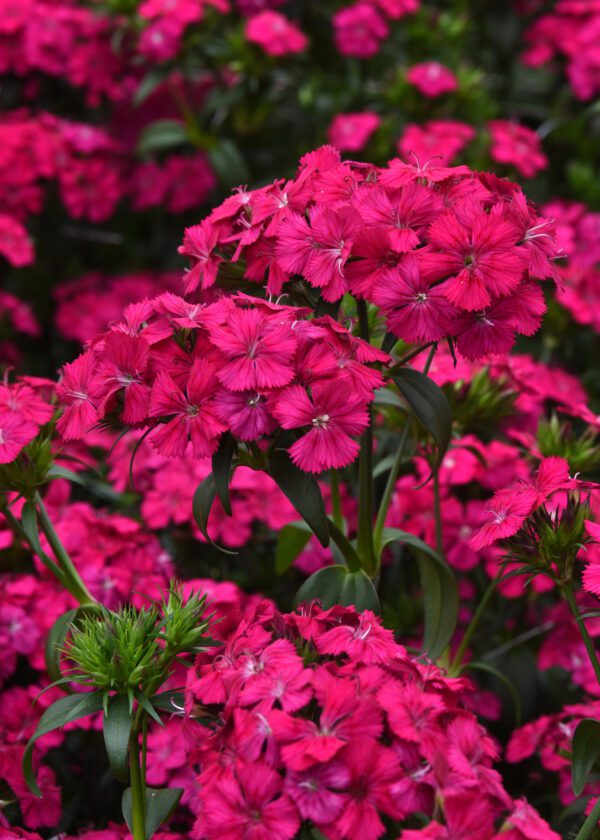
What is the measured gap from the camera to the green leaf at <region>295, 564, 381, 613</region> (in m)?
1.41

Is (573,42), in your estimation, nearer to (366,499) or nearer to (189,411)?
(366,499)

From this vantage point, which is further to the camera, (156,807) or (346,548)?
(346,548)

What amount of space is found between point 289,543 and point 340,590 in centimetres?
28

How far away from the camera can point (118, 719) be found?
1216mm

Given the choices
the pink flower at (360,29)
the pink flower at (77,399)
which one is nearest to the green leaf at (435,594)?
the pink flower at (77,399)

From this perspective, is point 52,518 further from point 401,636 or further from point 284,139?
point 284,139

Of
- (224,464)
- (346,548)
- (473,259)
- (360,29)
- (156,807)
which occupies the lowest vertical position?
(156,807)

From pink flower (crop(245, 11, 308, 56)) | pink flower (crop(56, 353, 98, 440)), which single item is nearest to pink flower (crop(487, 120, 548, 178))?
pink flower (crop(245, 11, 308, 56))

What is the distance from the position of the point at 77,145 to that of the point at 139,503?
1.19 metres

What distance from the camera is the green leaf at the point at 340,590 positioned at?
1408 mm

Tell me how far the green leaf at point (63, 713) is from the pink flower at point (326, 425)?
0.38 m

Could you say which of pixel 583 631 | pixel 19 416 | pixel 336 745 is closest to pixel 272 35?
pixel 19 416

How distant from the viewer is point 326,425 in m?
1.13

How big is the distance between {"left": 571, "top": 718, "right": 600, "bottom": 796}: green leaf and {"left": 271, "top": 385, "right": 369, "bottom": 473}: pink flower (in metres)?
0.46
